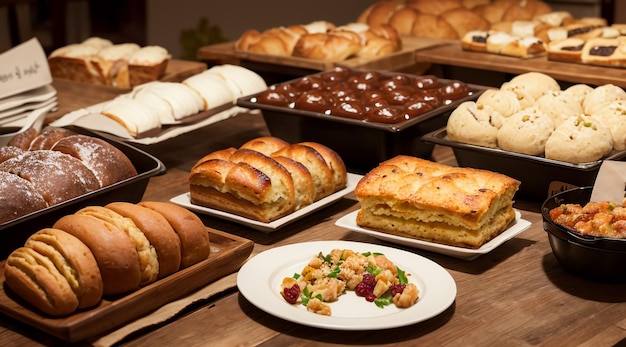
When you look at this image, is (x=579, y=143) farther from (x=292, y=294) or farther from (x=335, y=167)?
(x=292, y=294)

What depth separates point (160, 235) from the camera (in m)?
1.71

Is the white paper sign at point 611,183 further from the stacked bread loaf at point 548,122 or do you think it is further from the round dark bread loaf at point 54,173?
the round dark bread loaf at point 54,173

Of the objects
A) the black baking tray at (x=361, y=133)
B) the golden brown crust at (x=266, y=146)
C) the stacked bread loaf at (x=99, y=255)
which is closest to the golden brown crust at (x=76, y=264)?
the stacked bread loaf at (x=99, y=255)

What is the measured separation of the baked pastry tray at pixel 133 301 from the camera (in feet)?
5.10

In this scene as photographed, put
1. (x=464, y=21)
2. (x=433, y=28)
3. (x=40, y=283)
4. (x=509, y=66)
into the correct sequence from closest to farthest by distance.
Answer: (x=40, y=283) → (x=509, y=66) → (x=433, y=28) → (x=464, y=21)

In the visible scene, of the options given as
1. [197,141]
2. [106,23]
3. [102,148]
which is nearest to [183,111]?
[197,141]

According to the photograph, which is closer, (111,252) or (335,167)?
(111,252)

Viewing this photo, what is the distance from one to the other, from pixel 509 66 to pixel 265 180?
165cm

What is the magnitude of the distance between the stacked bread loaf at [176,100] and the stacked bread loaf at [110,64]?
438mm

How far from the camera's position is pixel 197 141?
299 cm

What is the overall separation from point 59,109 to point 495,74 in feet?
5.97

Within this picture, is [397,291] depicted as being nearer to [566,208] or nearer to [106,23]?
[566,208]

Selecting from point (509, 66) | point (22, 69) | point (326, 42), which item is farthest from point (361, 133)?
point (22, 69)

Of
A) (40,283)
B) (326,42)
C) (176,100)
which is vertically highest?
(326,42)
